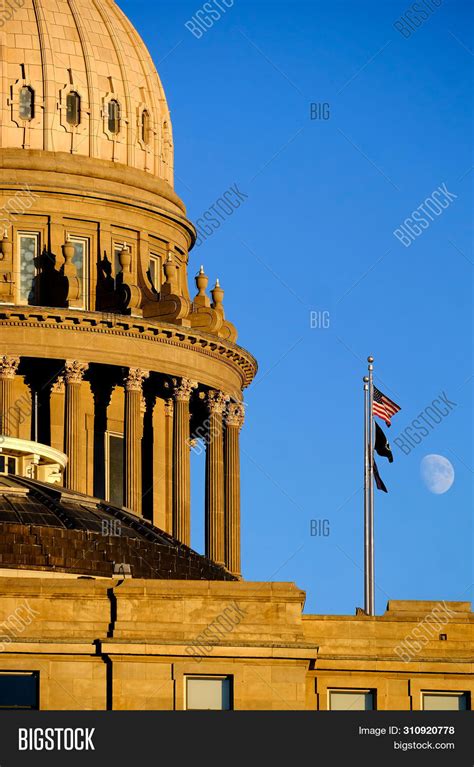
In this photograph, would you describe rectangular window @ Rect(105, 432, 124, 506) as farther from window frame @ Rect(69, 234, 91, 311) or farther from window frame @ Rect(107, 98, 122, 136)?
window frame @ Rect(107, 98, 122, 136)

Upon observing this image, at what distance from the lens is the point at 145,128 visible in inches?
5615

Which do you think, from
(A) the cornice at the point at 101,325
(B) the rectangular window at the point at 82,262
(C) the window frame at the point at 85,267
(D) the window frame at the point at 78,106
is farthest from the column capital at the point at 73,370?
(D) the window frame at the point at 78,106

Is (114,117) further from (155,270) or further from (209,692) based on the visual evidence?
(209,692)

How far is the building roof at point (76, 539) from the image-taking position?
9512 centimetres

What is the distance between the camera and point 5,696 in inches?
3258

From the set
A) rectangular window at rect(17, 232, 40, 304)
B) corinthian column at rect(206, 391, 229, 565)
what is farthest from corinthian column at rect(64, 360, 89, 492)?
corinthian column at rect(206, 391, 229, 565)

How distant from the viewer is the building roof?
312 feet

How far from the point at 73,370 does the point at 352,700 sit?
46.9m

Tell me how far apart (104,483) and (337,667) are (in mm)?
47388

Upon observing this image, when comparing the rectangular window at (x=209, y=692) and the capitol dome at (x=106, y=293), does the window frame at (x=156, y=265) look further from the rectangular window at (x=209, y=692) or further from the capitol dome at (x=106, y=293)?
the rectangular window at (x=209, y=692)

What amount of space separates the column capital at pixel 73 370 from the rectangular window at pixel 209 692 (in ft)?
159

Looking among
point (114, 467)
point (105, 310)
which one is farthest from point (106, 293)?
point (114, 467)
